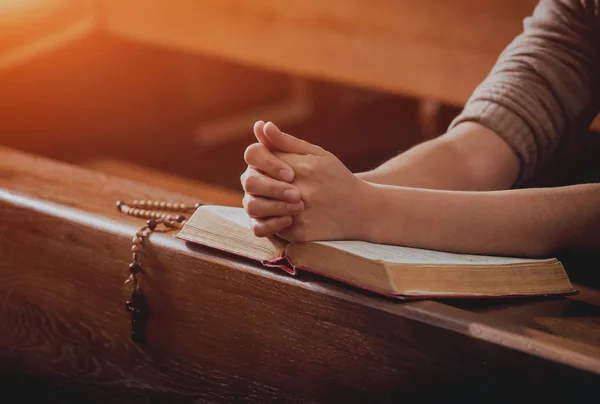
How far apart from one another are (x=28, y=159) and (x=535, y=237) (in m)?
0.75

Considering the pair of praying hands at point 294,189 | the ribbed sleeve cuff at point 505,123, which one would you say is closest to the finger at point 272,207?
the pair of praying hands at point 294,189

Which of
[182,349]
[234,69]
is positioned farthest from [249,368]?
[234,69]

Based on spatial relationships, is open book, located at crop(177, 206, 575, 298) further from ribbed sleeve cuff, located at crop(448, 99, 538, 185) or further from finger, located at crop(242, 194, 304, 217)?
ribbed sleeve cuff, located at crop(448, 99, 538, 185)

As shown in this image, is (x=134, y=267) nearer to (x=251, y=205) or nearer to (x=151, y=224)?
(x=151, y=224)

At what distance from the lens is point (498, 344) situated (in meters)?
0.83

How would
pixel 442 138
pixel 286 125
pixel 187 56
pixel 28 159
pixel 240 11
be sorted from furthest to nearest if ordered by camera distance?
pixel 286 125
pixel 187 56
pixel 240 11
pixel 28 159
pixel 442 138

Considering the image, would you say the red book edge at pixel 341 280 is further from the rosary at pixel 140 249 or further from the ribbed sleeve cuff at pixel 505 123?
the ribbed sleeve cuff at pixel 505 123

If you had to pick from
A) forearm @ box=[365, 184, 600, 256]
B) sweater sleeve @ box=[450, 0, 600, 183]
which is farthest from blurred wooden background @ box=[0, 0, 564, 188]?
forearm @ box=[365, 184, 600, 256]

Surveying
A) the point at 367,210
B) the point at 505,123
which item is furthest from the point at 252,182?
the point at 505,123

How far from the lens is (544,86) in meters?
1.24

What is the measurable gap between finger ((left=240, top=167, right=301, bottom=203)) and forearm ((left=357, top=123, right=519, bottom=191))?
0.20 metres

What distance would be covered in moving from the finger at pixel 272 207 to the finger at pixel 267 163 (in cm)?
3

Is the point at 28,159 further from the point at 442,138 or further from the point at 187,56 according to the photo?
the point at 187,56

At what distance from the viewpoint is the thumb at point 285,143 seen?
2.91 feet
